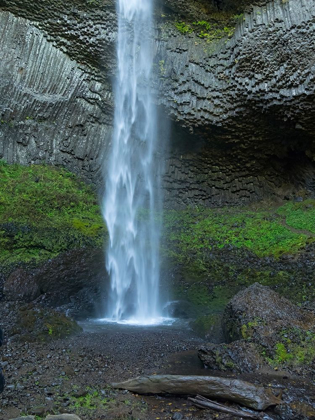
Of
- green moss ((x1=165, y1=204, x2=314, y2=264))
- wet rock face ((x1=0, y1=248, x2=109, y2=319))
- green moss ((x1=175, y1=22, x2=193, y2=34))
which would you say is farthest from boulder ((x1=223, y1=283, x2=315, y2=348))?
green moss ((x1=175, y1=22, x2=193, y2=34))

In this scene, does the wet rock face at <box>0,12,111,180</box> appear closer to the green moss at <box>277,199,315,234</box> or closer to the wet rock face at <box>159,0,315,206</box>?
the wet rock face at <box>159,0,315,206</box>

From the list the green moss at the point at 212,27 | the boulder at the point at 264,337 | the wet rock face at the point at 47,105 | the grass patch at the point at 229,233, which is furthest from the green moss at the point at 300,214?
the boulder at the point at 264,337

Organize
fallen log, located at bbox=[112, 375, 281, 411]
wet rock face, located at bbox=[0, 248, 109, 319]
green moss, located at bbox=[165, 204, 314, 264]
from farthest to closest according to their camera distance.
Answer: green moss, located at bbox=[165, 204, 314, 264] < wet rock face, located at bbox=[0, 248, 109, 319] < fallen log, located at bbox=[112, 375, 281, 411]

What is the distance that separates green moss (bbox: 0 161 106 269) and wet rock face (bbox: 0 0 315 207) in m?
1.11

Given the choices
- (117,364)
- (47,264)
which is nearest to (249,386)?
(117,364)

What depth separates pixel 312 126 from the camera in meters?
15.4

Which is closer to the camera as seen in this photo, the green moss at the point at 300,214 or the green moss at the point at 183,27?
the green moss at the point at 300,214

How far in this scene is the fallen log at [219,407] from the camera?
14.4ft

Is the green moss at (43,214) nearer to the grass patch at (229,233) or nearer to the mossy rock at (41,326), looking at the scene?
the grass patch at (229,233)

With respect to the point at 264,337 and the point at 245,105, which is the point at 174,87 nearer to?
the point at 245,105

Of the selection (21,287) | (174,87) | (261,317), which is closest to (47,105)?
(174,87)

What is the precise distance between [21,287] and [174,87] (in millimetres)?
10103

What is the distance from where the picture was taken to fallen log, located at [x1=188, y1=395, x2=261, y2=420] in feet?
14.4

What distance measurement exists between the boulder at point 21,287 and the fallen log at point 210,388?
534 centimetres
